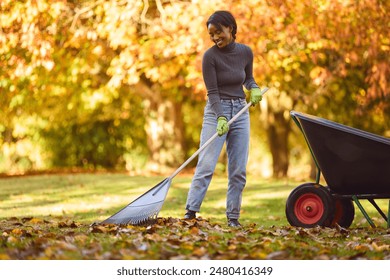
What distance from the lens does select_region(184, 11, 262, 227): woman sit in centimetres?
639

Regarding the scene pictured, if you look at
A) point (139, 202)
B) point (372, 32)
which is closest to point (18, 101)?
point (372, 32)

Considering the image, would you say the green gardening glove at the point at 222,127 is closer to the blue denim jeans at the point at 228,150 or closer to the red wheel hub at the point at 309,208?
the blue denim jeans at the point at 228,150

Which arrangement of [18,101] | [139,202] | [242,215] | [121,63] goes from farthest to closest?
[18,101]
[121,63]
[242,215]
[139,202]

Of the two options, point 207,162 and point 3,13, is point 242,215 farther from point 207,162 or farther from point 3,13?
point 3,13

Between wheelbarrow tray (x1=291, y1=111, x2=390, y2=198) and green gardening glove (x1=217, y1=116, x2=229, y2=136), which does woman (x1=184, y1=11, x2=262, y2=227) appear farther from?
wheelbarrow tray (x1=291, y1=111, x2=390, y2=198)

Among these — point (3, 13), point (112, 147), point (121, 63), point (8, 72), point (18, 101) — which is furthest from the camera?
point (112, 147)

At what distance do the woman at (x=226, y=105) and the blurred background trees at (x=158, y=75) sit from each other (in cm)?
465

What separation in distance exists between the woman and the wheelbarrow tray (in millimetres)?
535

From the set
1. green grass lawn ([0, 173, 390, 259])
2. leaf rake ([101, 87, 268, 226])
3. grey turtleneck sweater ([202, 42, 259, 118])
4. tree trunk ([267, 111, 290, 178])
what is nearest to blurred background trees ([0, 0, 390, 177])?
tree trunk ([267, 111, 290, 178])

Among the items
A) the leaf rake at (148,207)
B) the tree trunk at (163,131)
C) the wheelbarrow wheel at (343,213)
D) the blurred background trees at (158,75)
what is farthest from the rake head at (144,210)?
the tree trunk at (163,131)

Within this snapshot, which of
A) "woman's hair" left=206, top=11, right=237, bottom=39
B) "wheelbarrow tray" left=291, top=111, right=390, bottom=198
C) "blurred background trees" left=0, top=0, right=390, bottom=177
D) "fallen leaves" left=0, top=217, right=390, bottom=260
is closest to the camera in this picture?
"fallen leaves" left=0, top=217, right=390, bottom=260

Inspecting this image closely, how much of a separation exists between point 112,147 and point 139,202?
582 inches

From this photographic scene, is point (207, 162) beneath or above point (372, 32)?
beneath

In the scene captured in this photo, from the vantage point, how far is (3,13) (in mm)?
11391
